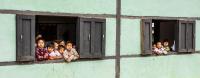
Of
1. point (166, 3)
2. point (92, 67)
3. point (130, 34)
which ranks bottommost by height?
point (92, 67)

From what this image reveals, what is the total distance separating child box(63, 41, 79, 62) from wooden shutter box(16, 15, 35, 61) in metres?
0.93

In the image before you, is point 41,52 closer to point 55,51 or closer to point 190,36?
point 55,51

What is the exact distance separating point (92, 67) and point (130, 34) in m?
1.48

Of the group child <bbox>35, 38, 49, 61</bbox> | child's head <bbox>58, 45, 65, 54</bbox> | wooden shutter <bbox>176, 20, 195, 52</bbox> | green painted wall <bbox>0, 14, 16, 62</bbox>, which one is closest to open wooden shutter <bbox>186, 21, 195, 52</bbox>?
wooden shutter <bbox>176, 20, 195, 52</bbox>

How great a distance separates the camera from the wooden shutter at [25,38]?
33.1ft

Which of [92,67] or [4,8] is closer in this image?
[4,8]

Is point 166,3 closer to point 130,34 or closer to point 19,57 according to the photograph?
point 130,34

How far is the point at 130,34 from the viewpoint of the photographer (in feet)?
41.1

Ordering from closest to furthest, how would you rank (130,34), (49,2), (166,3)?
(49,2)
(130,34)
(166,3)

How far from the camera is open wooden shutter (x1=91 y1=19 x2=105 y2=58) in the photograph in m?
11.6

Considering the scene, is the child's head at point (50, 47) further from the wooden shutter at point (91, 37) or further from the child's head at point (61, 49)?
the wooden shutter at point (91, 37)

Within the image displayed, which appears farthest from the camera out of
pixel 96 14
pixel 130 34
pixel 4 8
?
pixel 130 34

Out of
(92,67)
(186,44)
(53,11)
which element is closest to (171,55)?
(186,44)

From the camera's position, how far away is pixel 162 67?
531 inches
